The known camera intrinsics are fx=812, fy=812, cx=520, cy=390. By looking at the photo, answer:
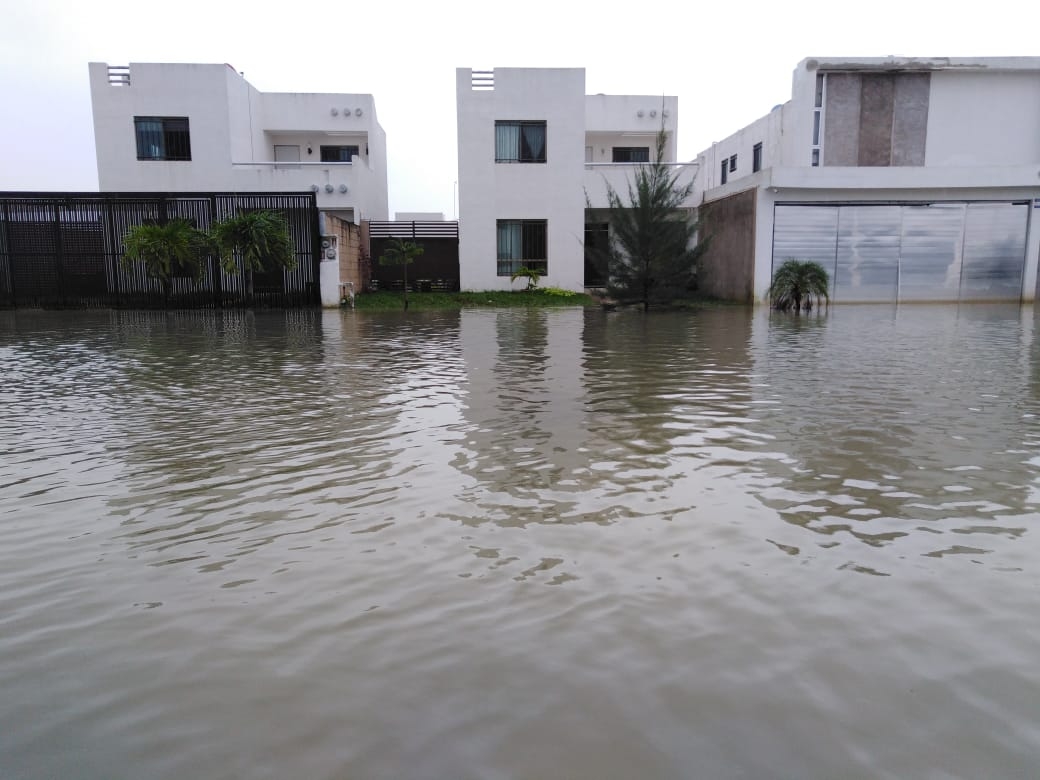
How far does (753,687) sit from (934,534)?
195 centimetres

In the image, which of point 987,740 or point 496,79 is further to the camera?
point 496,79

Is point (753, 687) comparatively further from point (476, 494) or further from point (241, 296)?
point (241, 296)

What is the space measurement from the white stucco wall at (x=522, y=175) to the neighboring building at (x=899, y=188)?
17.6 ft

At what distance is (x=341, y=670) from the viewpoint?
2.84m

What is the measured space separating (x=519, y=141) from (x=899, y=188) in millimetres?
12051

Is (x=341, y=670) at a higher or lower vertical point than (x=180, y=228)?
lower

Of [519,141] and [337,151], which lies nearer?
[519,141]

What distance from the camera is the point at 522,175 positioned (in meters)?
27.4

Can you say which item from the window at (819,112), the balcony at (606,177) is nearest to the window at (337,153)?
the balcony at (606,177)

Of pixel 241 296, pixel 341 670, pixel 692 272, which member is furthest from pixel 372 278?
pixel 341 670

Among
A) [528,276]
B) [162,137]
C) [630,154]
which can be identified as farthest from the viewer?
[630,154]

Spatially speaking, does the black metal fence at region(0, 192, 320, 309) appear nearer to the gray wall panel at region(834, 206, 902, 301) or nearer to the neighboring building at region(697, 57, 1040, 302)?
the neighboring building at region(697, 57, 1040, 302)

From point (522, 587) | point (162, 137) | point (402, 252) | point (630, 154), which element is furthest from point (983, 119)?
point (522, 587)

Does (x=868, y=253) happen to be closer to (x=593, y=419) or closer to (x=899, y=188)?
(x=899, y=188)
